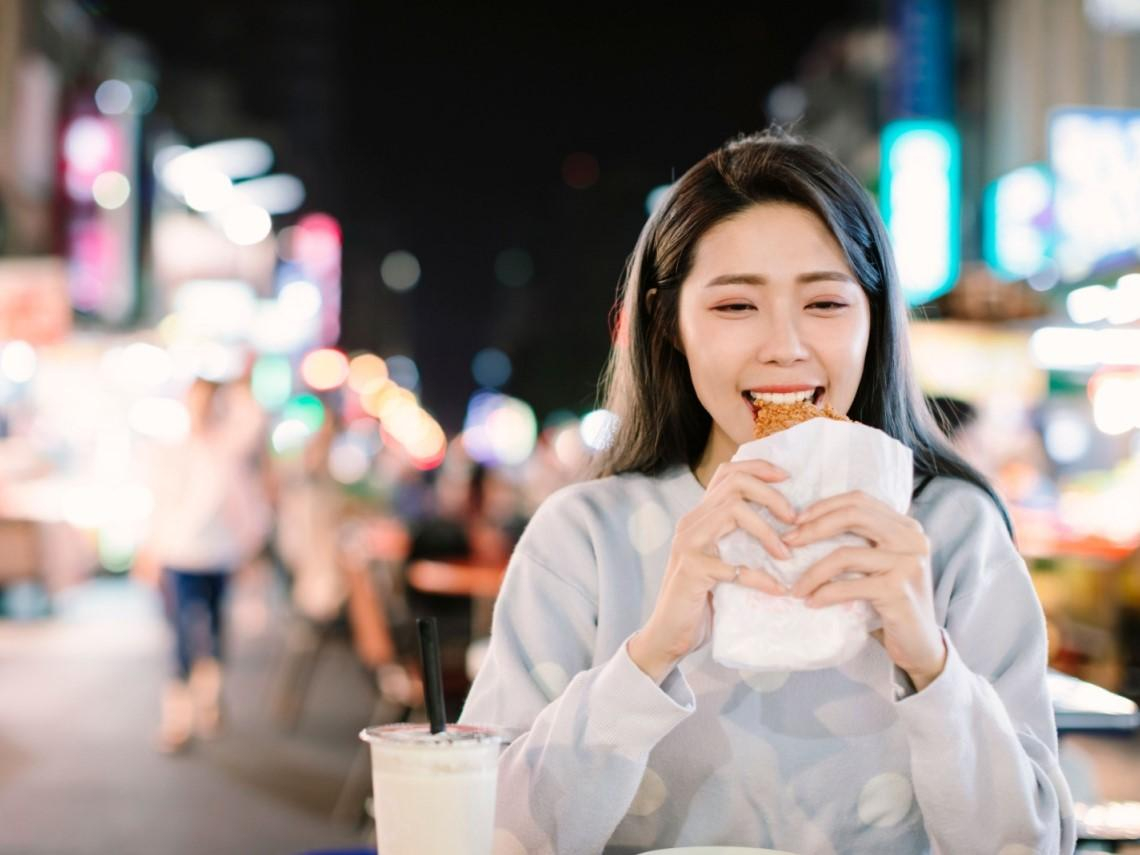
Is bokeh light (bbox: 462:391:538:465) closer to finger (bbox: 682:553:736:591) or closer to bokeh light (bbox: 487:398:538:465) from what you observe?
bokeh light (bbox: 487:398:538:465)

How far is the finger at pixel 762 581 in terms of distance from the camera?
4.72 feet

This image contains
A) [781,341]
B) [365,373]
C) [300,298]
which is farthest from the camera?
[365,373]

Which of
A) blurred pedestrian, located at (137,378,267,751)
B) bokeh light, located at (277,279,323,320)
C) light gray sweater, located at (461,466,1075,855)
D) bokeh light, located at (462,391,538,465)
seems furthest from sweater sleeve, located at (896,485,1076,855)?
bokeh light, located at (462,391,538,465)

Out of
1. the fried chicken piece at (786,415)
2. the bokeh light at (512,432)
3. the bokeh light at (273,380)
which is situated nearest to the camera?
the fried chicken piece at (786,415)

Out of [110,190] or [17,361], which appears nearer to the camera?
[17,361]

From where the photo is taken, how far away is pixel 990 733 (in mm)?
1574

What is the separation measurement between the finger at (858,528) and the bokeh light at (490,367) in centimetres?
8166

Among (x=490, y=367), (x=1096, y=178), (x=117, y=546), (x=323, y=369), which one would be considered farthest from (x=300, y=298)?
(x=490, y=367)

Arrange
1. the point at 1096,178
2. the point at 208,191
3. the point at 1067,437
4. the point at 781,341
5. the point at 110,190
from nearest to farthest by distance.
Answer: the point at 781,341, the point at 1096,178, the point at 1067,437, the point at 110,190, the point at 208,191

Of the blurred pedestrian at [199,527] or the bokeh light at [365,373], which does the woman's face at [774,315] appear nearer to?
the blurred pedestrian at [199,527]

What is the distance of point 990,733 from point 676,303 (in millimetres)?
848

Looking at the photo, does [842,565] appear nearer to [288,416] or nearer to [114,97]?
[114,97]

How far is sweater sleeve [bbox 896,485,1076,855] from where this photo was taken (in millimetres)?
1541

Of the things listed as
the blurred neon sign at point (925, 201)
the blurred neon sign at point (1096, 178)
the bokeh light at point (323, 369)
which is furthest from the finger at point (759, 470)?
the bokeh light at point (323, 369)
